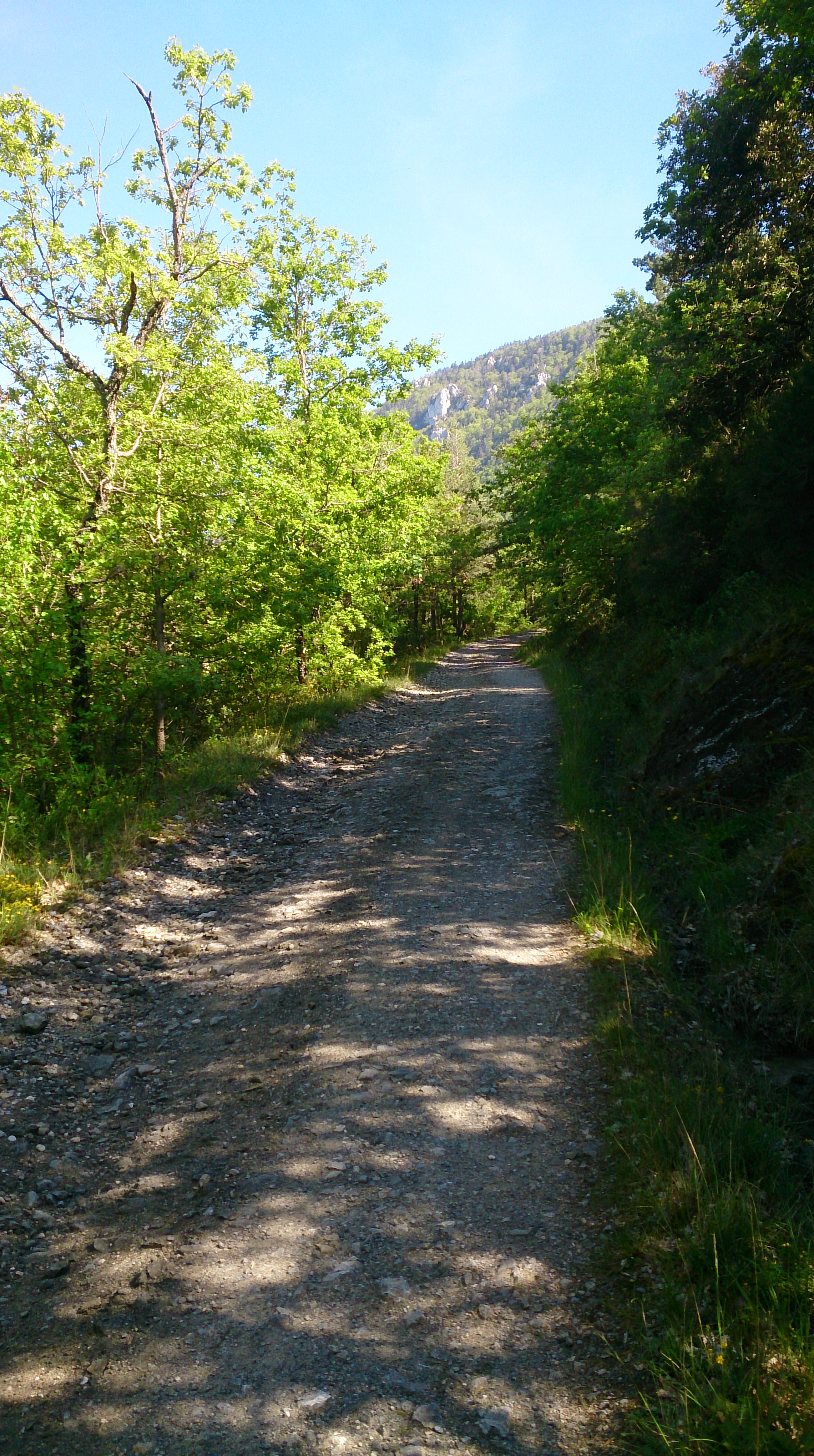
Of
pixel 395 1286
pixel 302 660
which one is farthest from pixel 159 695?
pixel 395 1286

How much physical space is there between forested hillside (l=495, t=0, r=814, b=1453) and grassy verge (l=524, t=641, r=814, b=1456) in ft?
0.04

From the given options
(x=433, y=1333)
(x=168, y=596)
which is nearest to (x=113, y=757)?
(x=168, y=596)

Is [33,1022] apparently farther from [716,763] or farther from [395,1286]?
[716,763]

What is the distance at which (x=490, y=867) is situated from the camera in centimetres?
759

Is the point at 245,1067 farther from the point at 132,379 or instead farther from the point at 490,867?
the point at 132,379

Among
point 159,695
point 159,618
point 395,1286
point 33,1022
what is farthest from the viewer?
point 159,695

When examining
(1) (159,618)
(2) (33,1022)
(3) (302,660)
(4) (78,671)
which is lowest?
(2) (33,1022)

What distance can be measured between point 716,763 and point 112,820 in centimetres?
608

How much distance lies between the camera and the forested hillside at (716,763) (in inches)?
116

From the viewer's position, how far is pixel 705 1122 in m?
3.81

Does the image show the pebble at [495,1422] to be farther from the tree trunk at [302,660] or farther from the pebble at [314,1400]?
the tree trunk at [302,660]

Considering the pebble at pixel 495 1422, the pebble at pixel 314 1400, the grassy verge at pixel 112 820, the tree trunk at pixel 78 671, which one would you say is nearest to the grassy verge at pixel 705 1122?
the pebble at pixel 495 1422

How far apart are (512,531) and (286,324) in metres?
7.36

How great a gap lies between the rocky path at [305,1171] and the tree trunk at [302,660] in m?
9.37
